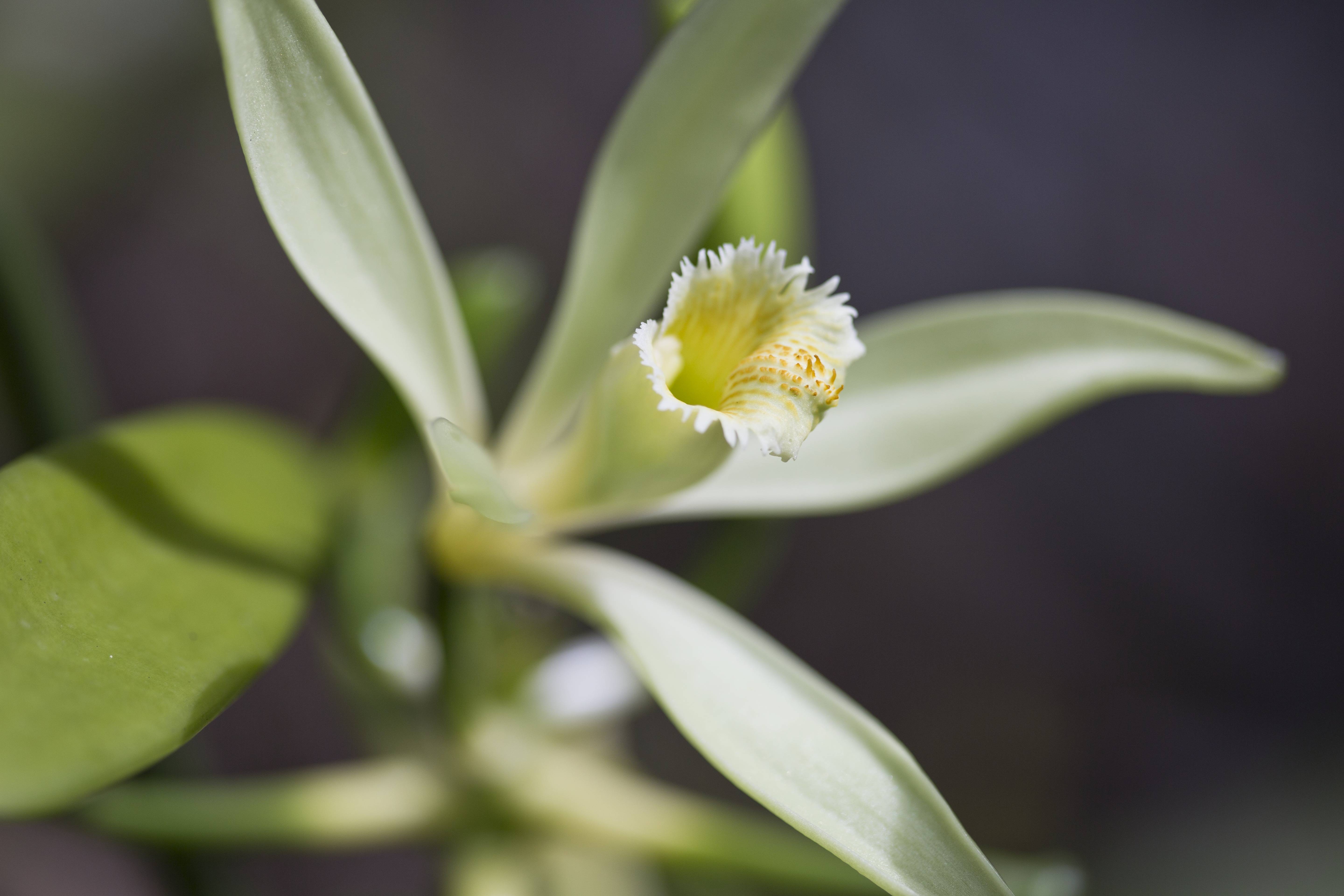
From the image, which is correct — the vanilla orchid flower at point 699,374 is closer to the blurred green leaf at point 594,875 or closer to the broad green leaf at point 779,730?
the broad green leaf at point 779,730

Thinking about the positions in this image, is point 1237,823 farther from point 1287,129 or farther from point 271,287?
point 271,287

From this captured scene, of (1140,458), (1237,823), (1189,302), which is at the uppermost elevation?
(1189,302)

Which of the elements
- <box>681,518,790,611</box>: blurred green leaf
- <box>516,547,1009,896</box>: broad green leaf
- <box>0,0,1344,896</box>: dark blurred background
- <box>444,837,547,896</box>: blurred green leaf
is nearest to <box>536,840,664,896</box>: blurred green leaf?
<box>444,837,547,896</box>: blurred green leaf

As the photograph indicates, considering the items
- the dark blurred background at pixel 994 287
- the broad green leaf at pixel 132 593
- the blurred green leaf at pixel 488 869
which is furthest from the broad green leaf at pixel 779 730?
the dark blurred background at pixel 994 287

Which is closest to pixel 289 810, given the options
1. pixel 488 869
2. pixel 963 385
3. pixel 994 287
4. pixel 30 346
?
pixel 488 869

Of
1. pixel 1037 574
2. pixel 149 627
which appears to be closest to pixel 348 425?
pixel 149 627

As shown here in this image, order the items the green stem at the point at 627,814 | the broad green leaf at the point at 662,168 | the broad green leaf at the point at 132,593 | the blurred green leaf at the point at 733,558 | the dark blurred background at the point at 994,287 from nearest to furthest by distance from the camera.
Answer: the broad green leaf at the point at 132,593, the broad green leaf at the point at 662,168, the green stem at the point at 627,814, the blurred green leaf at the point at 733,558, the dark blurred background at the point at 994,287
